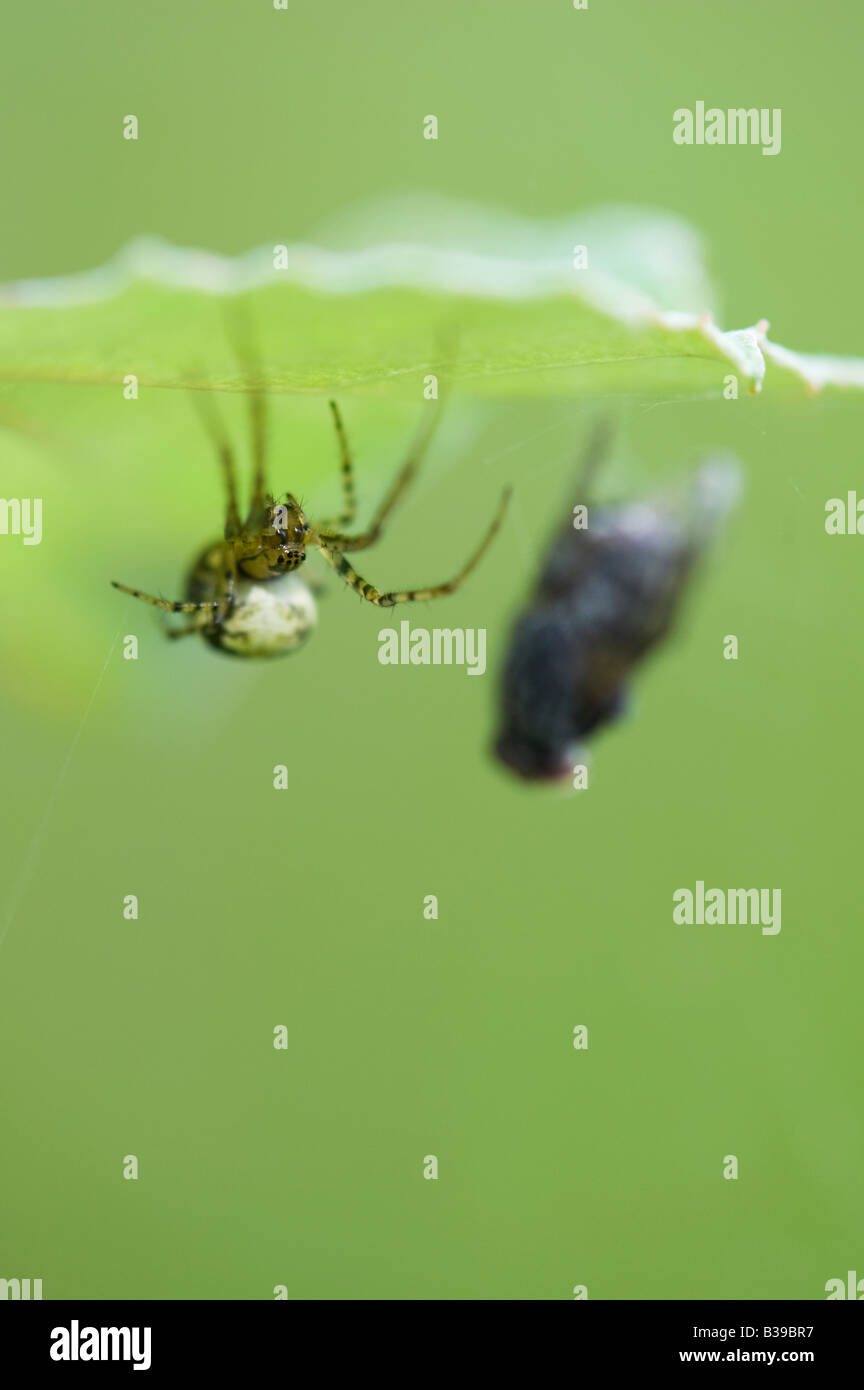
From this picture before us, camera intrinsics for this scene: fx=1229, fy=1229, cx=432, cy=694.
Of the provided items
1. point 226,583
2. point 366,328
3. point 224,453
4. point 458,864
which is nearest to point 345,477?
point 226,583

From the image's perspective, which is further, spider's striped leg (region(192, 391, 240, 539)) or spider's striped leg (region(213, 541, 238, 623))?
spider's striped leg (region(213, 541, 238, 623))

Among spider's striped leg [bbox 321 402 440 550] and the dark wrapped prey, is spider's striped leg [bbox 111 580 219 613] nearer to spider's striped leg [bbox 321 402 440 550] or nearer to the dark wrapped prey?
spider's striped leg [bbox 321 402 440 550]

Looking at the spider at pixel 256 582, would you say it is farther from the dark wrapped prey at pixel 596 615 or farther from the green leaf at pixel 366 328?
the green leaf at pixel 366 328

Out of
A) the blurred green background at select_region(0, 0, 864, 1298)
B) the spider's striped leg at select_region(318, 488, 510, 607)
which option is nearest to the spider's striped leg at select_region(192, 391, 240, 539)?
the spider's striped leg at select_region(318, 488, 510, 607)

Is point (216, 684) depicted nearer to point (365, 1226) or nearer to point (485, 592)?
point (485, 592)

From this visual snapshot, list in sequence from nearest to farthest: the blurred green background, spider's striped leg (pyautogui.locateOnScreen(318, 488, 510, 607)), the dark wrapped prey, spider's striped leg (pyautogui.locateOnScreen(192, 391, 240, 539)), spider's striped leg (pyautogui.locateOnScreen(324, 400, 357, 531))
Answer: spider's striped leg (pyautogui.locateOnScreen(192, 391, 240, 539)) → spider's striped leg (pyautogui.locateOnScreen(324, 400, 357, 531)) → the dark wrapped prey → spider's striped leg (pyautogui.locateOnScreen(318, 488, 510, 607)) → the blurred green background

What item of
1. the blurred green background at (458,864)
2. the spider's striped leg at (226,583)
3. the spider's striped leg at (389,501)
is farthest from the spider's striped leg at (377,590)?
the blurred green background at (458,864)

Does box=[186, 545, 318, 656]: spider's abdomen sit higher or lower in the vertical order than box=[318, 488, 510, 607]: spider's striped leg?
lower
